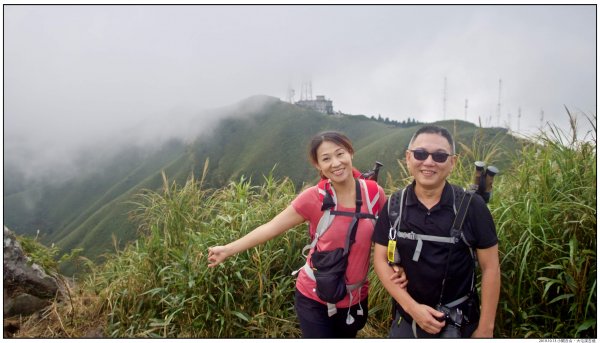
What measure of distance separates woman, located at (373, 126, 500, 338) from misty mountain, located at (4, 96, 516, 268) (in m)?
68.6

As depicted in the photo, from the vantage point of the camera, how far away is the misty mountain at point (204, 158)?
8319cm

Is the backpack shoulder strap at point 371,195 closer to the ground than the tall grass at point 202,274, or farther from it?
farther from it

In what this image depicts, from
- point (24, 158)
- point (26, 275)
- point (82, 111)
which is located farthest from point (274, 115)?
point (26, 275)

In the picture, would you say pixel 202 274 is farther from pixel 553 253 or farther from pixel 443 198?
pixel 553 253

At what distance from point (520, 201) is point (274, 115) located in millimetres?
105448

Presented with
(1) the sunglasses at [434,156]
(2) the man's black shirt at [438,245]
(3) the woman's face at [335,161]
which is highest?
(1) the sunglasses at [434,156]


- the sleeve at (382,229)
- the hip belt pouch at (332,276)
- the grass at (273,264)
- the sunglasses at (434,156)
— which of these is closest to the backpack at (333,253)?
the hip belt pouch at (332,276)

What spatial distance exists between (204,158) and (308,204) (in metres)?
88.2

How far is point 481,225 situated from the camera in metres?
2.01

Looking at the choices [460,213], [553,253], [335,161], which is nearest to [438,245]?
[460,213]

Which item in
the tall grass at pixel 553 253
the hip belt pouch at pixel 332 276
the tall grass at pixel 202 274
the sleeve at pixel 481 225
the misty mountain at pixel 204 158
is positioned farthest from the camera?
the misty mountain at pixel 204 158

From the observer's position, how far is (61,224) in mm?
88188

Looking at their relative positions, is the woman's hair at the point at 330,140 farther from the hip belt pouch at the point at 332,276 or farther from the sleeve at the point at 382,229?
the hip belt pouch at the point at 332,276

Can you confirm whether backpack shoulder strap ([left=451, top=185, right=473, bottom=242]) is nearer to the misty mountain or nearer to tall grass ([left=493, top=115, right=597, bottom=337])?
tall grass ([left=493, top=115, right=597, bottom=337])
